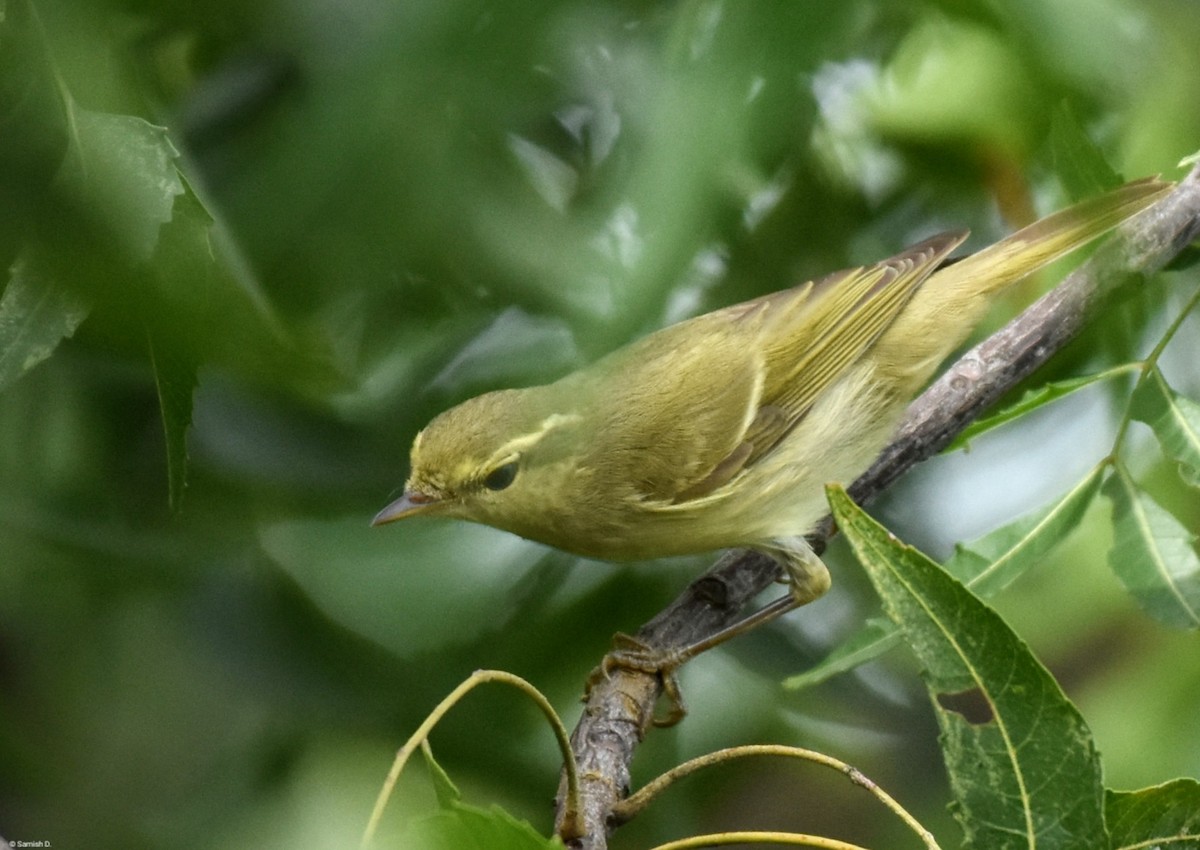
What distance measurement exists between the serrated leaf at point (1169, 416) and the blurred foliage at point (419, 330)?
1.02ft

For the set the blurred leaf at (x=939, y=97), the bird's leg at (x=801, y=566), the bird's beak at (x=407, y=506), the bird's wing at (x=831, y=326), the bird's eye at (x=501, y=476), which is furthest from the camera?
the bird's wing at (x=831, y=326)

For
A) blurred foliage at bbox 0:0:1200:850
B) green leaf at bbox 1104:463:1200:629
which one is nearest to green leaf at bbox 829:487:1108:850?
blurred foliage at bbox 0:0:1200:850

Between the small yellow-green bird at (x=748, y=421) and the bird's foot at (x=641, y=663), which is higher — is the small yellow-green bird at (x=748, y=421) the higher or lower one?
the higher one

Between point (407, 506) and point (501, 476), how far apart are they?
0.30 meters

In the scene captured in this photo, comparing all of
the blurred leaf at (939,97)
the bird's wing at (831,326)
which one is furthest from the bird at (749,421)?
the blurred leaf at (939,97)

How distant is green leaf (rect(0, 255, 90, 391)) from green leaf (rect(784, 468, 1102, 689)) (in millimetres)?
1461

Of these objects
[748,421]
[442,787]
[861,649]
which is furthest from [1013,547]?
[442,787]

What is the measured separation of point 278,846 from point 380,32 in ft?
2.03

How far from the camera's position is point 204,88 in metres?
1.22

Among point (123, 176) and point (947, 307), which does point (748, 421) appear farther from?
point (123, 176)

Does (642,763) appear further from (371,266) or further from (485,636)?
(371,266)

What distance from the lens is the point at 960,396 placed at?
2686 millimetres

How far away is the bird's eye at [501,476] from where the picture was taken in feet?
8.34

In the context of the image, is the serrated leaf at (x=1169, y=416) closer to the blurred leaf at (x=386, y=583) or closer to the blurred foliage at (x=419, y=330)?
the blurred foliage at (x=419, y=330)
